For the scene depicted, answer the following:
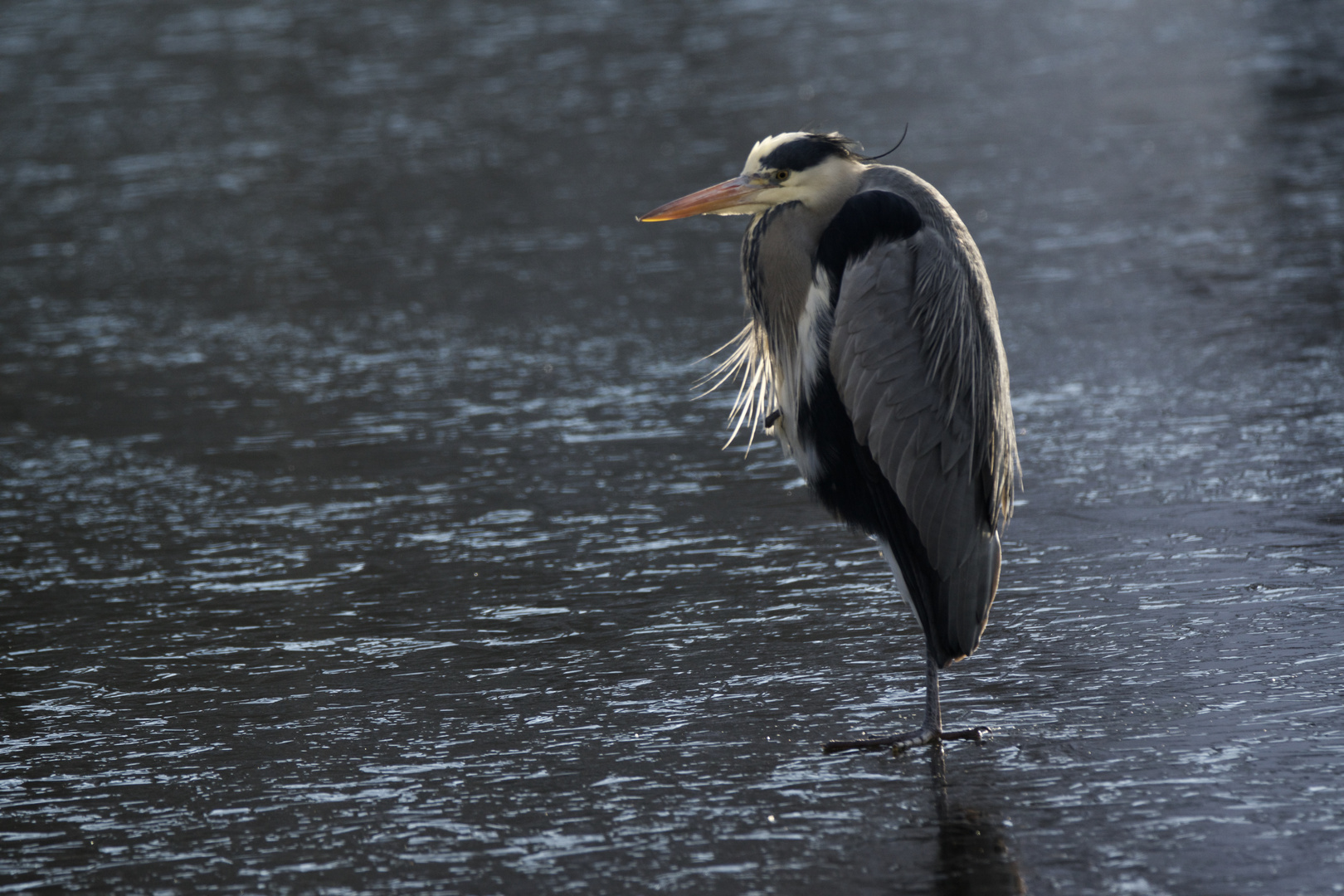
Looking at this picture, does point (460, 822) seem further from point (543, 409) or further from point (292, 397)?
point (292, 397)

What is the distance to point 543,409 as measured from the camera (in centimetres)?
856

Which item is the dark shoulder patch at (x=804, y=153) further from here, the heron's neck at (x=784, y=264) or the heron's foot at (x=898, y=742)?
the heron's foot at (x=898, y=742)

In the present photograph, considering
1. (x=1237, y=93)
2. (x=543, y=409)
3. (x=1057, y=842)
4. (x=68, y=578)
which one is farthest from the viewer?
(x=1237, y=93)

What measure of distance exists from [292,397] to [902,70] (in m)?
11.1

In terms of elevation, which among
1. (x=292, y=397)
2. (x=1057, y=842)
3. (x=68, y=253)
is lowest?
(x=1057, y=842)

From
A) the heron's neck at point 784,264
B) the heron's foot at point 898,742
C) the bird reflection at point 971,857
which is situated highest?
the heron's neck at point 784,264

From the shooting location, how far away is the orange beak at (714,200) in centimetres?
488

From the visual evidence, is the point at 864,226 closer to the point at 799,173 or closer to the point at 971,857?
the point at 799,173

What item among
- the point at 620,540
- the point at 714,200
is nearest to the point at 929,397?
the point at 714,200

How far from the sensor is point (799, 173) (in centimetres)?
480

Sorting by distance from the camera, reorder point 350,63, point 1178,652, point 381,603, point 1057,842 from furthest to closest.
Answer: point 350,63 < point 381,603 < point 1178,652 < point 1057,842

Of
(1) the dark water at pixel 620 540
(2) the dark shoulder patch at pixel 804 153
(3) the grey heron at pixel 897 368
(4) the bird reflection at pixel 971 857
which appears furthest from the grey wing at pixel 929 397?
(4) the bird reflection at pixel 971 857

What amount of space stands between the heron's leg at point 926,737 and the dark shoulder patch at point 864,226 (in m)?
1.17

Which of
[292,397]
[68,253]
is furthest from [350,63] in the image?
[292,397]
